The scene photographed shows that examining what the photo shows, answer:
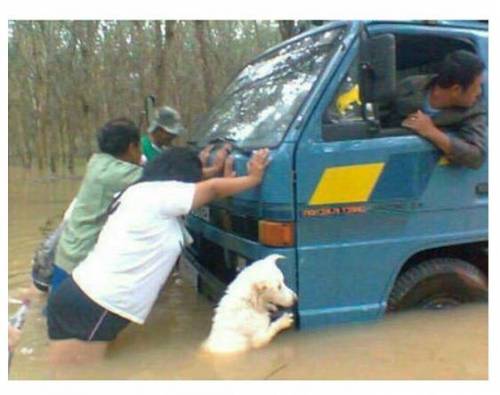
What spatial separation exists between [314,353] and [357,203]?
3.04 feet

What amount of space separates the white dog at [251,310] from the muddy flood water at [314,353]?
97 mm

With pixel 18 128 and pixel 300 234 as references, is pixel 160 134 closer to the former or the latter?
pixel 300 234

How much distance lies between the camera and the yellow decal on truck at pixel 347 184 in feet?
11.5

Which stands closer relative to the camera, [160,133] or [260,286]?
[260,286]

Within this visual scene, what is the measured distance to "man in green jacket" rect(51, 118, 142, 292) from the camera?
12.7 feet

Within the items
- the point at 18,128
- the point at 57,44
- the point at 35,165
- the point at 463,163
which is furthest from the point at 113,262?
the point at 35,165

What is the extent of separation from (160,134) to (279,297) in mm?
2374

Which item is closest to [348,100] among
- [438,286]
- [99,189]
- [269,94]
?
[269,94]

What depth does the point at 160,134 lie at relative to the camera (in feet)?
17.4

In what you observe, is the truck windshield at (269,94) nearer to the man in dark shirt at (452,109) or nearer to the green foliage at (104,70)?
the man in dark shirt at (452,109)

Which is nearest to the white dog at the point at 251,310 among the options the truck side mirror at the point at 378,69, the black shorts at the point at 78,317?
the black shorts at the point at 78,317

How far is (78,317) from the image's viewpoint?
3.42 meters

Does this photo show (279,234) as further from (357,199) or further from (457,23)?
(457,23)

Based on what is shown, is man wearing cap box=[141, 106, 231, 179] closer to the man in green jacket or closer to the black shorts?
the man in green jacket
